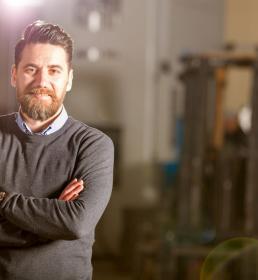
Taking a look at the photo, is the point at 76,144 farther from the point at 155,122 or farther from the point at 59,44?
the point at 155,122

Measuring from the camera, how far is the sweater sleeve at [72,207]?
0.60 metres

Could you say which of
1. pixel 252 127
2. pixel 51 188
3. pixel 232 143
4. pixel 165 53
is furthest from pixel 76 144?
pixel 165 53

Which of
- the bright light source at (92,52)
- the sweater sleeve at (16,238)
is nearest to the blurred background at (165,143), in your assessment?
the bright light source at (92,52)

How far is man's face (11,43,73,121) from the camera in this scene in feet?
1.90

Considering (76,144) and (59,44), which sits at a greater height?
(59,44)

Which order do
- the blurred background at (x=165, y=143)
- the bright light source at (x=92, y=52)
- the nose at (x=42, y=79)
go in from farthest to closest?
the blurred background at (x=165, y=143)
the bright light source at (x=92, y=52)
the nose at (x=42, y=79)

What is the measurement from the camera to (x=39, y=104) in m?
0.58

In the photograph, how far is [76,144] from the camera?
2.04 feet

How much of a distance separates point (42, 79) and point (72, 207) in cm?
14

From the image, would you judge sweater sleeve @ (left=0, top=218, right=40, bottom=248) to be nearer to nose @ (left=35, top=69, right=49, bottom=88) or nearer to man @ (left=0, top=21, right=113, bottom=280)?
man @ (left=0, top=21, right=113, bottom=280)

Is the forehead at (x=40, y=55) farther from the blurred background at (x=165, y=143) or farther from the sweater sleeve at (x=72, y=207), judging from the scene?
the blurred background at (x=165, y=143)

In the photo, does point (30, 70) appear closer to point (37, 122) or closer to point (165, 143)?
point (37, 122)

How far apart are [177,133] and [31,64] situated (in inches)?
109

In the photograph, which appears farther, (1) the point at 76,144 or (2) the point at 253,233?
(2) the point at 253,233
